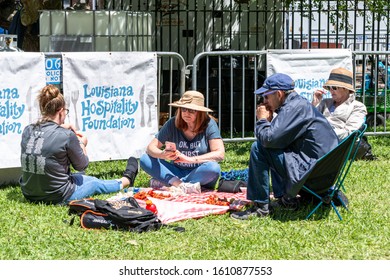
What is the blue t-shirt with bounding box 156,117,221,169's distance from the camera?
8227mm

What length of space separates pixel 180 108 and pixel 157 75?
131 centimetres

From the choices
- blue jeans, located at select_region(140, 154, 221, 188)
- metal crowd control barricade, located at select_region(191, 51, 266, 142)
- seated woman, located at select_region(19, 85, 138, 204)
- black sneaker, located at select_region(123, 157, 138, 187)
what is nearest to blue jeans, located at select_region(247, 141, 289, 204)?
blue jeans, located at select_region(140, 154, 221, 188)

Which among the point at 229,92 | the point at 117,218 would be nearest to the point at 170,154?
the point at 117,218

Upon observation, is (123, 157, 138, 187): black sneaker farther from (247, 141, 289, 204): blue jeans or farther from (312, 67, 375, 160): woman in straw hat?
(312, 67, 375, 160): woman in straw hat

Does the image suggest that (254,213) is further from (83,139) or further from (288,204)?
(83,139)

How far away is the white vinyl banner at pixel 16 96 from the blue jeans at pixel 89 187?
851 millimetres

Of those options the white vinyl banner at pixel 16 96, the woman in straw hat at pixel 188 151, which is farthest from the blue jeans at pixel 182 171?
the white vinyl banner at pixel 16 96

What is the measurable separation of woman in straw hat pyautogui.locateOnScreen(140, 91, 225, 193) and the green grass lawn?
1143mm

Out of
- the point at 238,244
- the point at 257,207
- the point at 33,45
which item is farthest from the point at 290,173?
the point at 33,45

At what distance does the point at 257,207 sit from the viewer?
707cm

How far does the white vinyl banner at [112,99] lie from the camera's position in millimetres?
8703

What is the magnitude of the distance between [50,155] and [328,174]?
8.32ft

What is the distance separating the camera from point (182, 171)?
8.44 meters
